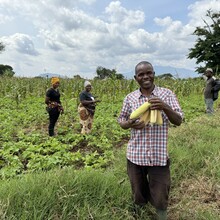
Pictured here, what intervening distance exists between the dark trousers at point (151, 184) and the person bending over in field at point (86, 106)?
4356mm

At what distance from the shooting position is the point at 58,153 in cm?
561

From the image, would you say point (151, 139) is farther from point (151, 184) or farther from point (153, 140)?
point (151, 184)

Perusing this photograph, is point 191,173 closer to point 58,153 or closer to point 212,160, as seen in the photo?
point 212,160

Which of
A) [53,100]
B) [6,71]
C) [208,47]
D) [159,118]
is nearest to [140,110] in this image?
[159,118]

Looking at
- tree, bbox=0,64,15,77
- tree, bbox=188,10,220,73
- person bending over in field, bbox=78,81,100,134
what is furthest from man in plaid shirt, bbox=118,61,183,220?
tree, bbox=188,10,220,73

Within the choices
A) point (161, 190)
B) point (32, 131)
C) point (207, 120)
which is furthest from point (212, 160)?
point (32, 131)

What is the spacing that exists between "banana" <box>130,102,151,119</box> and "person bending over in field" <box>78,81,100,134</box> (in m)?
4.54

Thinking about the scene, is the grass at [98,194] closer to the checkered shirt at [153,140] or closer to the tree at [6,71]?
the checkered shirt at [153,140]

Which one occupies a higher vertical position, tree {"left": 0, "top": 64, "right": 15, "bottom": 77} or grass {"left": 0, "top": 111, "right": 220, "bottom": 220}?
tree {"left": 0, "top": 64, "right": 15, "bottom": 77}

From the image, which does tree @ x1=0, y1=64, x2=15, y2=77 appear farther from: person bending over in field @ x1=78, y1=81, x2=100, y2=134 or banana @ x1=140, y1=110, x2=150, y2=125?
banana @ x1=140, y1=110, x2=150, y2=125

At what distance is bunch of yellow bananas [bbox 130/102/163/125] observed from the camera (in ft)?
8.70

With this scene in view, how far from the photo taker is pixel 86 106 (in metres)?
7.39

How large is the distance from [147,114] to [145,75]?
401 mm

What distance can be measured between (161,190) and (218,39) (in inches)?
1412
